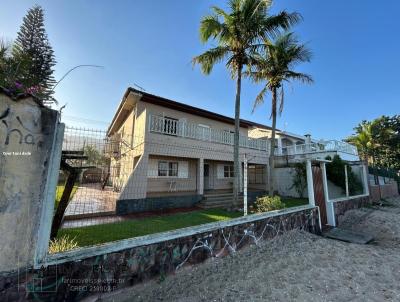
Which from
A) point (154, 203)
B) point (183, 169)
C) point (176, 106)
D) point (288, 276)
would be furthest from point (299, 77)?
point (288, 276)

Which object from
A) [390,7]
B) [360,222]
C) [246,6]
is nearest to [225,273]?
[360,222]

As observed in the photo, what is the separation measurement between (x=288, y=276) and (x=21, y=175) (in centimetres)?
501

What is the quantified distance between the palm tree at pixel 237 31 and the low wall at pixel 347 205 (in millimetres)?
4828

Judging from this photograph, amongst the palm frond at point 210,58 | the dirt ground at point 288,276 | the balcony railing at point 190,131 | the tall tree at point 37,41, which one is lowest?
the dirt ground at point 288,276

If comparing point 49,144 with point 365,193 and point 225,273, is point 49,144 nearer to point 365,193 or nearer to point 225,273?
point 225,273

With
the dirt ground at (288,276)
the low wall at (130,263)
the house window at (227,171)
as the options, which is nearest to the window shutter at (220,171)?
the house window at (227,171)

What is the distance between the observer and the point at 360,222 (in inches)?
366

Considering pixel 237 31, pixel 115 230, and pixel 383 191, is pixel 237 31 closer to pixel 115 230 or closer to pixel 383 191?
pixel 115 230

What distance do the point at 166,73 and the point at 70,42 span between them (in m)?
5.48

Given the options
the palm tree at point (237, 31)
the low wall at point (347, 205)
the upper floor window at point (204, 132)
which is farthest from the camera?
the upper floor window at point (204, 132)

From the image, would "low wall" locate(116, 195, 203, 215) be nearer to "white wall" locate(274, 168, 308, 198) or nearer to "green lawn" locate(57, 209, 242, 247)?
"green lawn" locate(57, 209, 242, 247)

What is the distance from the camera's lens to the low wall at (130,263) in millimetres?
2557

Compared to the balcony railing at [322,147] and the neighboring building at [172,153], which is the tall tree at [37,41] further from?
the balcony railing at [322,147]

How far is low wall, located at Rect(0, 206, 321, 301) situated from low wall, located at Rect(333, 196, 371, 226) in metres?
6.05
